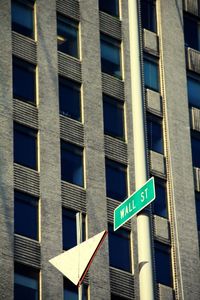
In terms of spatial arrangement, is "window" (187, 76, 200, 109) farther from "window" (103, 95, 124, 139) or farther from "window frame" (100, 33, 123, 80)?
"window" (103, 95, 124, 139)

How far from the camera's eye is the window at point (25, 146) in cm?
4050

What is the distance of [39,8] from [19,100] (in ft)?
15.6

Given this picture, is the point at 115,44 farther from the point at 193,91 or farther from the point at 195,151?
the point at 195,151

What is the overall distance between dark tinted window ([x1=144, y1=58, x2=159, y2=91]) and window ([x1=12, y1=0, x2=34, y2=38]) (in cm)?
645

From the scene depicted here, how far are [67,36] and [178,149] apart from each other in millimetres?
7225

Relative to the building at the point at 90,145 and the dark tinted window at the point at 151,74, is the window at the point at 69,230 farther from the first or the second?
the dark tinted window at the point at 151,74

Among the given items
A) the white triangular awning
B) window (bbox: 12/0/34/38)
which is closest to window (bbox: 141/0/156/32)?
window (bbox: 12/0/34/38)

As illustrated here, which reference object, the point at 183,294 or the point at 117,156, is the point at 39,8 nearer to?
the point at 117,156

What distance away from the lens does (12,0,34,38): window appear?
43156 millimetres

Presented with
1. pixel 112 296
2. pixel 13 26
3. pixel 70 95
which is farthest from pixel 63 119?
pixel 112 296

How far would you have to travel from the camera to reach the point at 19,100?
4153 centimetres

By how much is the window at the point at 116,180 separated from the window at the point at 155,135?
2.46 meters

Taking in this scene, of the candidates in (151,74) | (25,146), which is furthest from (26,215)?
(151,74)

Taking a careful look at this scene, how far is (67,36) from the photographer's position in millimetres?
44844
